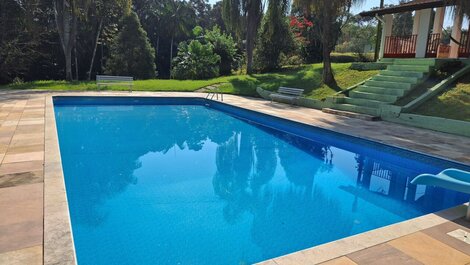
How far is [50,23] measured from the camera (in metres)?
25.1

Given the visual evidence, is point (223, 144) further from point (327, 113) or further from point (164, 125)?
point (327, 113)

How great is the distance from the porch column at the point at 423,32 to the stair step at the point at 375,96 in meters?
4.92

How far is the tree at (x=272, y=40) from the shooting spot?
20.4 metres

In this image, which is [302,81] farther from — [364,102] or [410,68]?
[364,102]

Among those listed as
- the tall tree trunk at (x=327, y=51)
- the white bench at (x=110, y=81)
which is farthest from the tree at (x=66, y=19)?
the tall tree trunk at (x=327, y=51)

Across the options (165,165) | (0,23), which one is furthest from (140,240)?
(0,23)

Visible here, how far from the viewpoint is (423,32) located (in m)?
14.9

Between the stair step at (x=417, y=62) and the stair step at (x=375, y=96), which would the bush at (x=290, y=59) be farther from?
the stair step at (x=375, y=96)

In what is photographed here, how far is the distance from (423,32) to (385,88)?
4.91m

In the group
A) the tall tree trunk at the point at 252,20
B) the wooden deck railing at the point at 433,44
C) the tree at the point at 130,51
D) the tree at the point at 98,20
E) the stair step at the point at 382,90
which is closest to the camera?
the stair step at the point at 382,90

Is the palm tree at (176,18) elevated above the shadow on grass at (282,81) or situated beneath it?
elevated above

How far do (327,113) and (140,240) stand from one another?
941 cm

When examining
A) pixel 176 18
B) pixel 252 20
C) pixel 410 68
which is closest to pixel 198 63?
pixel 252 20

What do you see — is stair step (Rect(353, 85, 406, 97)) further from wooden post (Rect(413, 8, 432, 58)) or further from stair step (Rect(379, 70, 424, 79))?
wooden post (Rect(413, 8, 432, 58))
